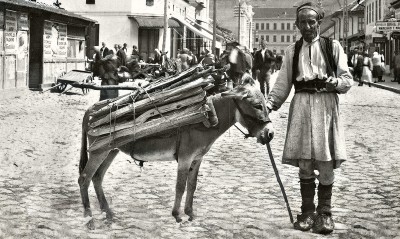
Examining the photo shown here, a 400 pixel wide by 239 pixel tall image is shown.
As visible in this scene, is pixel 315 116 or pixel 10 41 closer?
pixel 315 116

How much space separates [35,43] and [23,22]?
1529 millimetres

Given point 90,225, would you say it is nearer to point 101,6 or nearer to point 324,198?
point 324,198

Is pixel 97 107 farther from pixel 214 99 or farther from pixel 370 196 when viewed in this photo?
pixel 370 196

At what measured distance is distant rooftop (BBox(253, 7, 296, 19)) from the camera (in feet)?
619

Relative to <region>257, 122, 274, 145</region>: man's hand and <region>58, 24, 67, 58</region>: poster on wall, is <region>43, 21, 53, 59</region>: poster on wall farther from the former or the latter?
<region>257, 122, 274, 145</region>: man's hand

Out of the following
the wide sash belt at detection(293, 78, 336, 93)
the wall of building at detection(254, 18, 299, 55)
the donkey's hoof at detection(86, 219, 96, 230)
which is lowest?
the donkey's hoof at detection(86, 219, 96, 230)

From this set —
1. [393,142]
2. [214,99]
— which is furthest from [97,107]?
[393,142]

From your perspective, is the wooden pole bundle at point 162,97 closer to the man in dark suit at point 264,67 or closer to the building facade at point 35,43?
the man in dark suit at point 264,67

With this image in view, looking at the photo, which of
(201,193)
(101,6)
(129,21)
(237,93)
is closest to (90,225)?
(237,93)

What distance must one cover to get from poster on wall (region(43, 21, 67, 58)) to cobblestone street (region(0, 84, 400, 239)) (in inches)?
501

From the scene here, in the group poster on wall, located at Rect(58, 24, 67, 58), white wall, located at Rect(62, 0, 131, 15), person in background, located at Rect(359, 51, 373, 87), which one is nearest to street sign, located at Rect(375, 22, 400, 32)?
person in background, located at Rect(359, 51, 373, 87)

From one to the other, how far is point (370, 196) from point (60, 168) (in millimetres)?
3983

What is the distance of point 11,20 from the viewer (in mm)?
21453

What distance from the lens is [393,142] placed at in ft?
38.2
